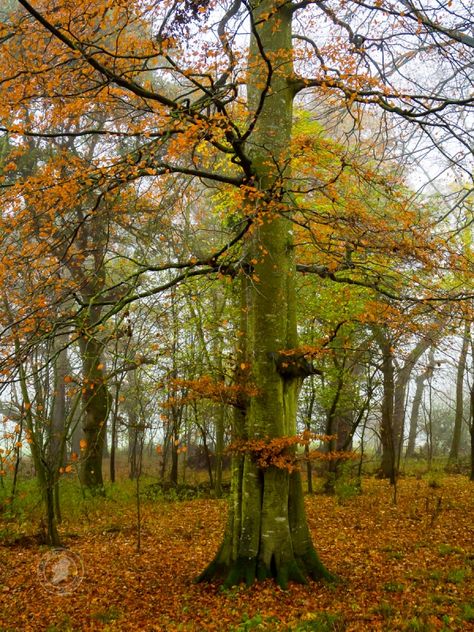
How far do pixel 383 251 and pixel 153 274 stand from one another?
483 inches

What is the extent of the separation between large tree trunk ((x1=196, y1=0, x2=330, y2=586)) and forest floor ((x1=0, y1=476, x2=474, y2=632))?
368 millimetres

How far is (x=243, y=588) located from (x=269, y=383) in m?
2.50

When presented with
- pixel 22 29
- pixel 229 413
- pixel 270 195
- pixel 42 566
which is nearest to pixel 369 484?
pixel 229 413

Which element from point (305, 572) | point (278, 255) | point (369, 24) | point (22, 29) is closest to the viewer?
point (22, 29)

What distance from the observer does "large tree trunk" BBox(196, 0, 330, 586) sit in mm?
6504

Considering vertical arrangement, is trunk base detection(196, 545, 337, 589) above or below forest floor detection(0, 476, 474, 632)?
above

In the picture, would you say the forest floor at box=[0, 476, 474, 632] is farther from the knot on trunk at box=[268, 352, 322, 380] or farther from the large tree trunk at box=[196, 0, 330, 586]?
the knot on trunk at box=[268, 352, 322, 380]

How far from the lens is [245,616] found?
18.5 feet

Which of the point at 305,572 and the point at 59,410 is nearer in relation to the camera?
the point at 305,572

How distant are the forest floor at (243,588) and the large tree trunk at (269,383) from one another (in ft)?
1.21

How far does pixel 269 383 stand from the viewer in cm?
678

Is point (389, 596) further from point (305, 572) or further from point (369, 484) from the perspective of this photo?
point (369, 484)

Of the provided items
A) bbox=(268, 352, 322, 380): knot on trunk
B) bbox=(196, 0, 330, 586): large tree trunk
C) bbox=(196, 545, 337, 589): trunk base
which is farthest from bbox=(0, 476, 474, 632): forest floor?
bbox=(268, 352, 322, 380): knot on trunk

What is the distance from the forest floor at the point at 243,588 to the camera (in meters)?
5.63
